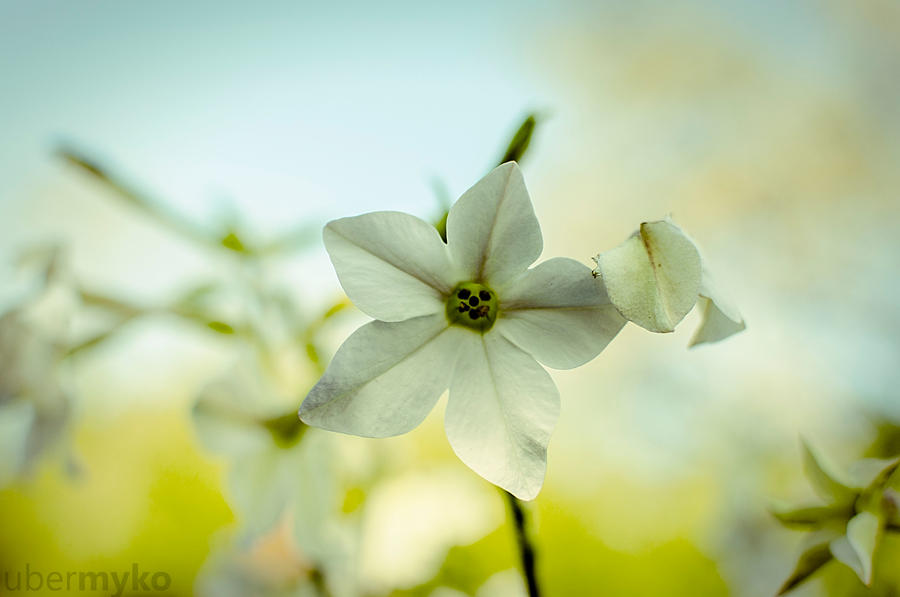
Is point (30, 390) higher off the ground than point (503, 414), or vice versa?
point (30, 390)

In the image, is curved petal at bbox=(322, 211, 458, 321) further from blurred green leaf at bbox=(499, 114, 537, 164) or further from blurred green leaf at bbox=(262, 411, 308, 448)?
blurred green leaf at bbox=(262, 411, 308, 448)

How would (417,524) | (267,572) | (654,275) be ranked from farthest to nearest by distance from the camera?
(417,524) < (267,572) < (654,275)

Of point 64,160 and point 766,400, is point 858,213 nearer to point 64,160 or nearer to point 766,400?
point 766,400

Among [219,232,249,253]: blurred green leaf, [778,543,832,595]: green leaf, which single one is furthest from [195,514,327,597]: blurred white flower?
[778,543,832,595]: green leaf

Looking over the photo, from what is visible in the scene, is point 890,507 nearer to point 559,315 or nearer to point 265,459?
point 559,315

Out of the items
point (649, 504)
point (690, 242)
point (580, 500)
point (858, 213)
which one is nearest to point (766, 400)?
point (649, 504)

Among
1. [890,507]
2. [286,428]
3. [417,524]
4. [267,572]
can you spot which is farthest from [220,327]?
[890,507]

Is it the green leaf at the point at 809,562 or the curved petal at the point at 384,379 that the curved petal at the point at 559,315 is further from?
Answer: the green leaf at the point at 809,562
